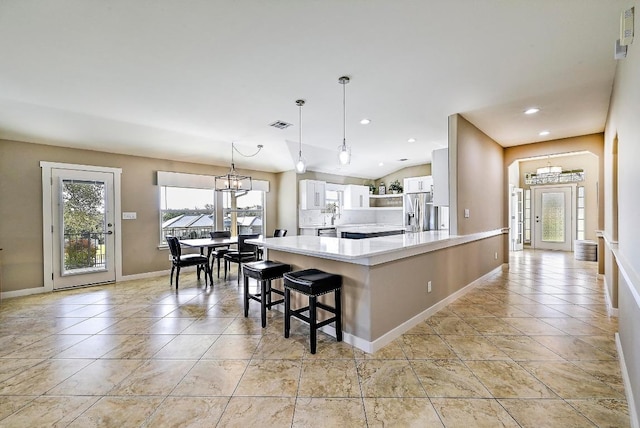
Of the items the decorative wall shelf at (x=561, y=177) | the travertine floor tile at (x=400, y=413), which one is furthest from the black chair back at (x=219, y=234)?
the decorative wall shelf at (x=561, y=177)

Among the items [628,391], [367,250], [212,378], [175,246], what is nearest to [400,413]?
[367,250]

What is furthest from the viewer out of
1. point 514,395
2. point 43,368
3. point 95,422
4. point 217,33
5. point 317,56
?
point 317,56

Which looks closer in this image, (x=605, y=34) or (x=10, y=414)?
(x=10, y=414)

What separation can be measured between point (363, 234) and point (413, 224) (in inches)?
44.2

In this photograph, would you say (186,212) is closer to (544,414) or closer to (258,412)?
(258,412)

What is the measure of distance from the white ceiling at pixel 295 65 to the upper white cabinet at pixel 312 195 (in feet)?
8.05

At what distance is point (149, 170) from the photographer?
18.1 ft

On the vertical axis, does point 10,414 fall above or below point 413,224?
below

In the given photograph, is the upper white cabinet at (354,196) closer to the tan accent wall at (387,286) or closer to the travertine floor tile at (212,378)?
the tan accent wall at (387,286)

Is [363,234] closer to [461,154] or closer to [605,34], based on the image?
[461,154]

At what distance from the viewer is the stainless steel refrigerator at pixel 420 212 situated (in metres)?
5.75

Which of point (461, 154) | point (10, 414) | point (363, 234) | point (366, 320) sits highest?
point (461, 154)

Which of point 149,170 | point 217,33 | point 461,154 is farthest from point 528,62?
point 149,170

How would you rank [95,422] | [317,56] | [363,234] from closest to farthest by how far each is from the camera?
1. [95,422]
2. [317,56]
3. [363,234]
